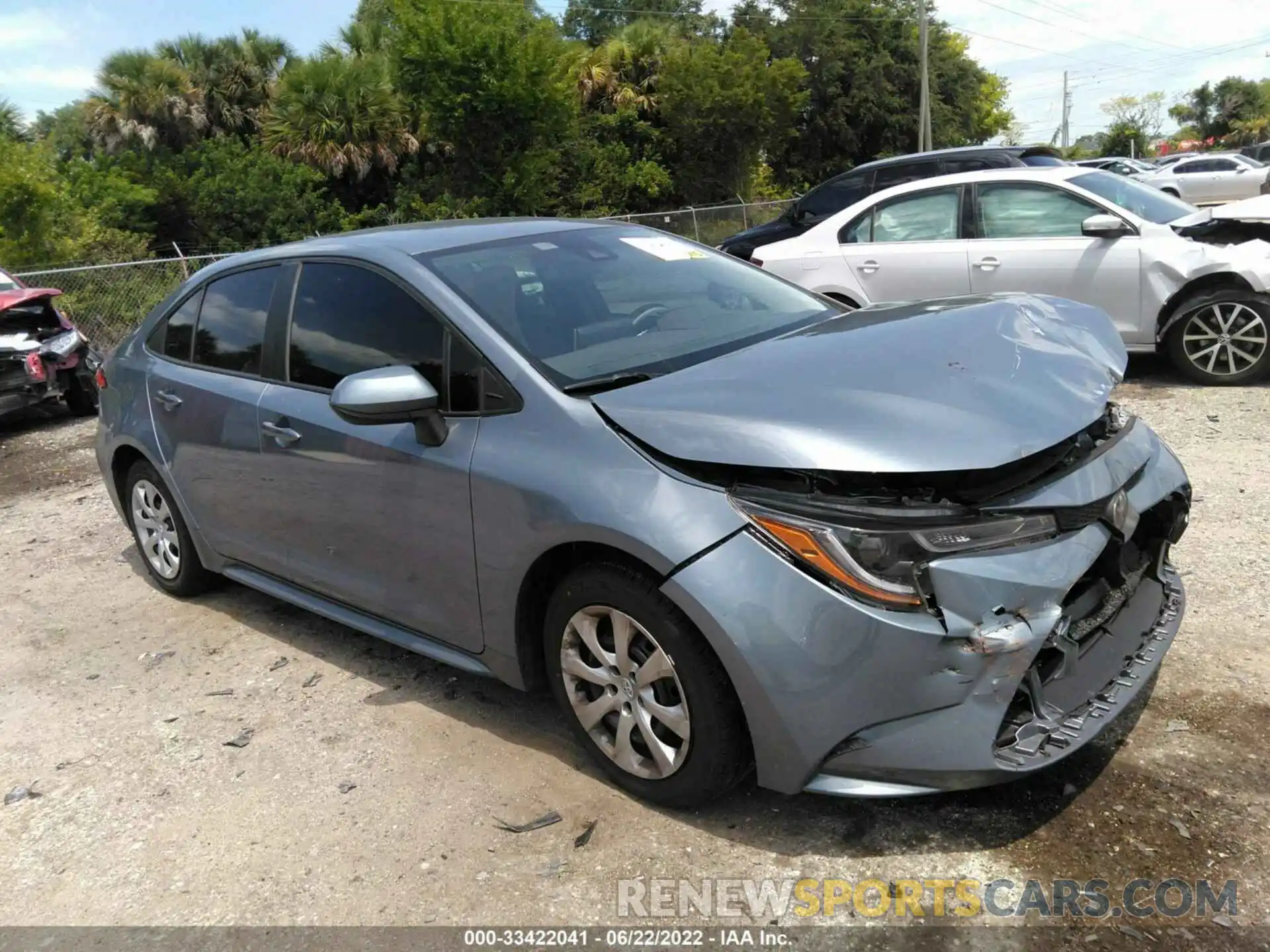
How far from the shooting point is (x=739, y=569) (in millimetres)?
2539

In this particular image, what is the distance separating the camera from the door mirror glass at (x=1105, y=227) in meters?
7.14

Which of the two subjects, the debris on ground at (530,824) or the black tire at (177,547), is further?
the black tire at (177,547)

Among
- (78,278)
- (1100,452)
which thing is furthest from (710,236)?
(1100,452)

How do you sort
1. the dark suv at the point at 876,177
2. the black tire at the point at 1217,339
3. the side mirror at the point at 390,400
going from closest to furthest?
the side mirror at the point at 390,400
the black tire at the point at 1217,339
the dark suv at the point at 876,177

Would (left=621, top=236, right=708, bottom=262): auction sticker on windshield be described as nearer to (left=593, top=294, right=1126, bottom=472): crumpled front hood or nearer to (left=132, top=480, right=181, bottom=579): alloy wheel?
(left=593, top=294, right=1126, bottom=472): crumpled front hood

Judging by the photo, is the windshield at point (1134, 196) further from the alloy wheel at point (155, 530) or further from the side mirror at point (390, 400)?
the alloy wheel at point (155, 530)

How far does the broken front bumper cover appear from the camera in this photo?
2.47 m

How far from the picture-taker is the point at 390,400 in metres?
3.12

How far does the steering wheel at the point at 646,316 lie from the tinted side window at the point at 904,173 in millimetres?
7739

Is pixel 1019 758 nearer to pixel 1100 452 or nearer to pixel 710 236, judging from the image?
pixel 1100 452

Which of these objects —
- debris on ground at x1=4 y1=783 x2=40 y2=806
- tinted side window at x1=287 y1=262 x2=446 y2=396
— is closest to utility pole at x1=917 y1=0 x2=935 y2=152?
tinted side window at x1=287 y1=262 x2=446 y2=396

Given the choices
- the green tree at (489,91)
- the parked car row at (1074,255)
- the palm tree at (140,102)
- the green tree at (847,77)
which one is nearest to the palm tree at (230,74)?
the palm tree at (140,102)

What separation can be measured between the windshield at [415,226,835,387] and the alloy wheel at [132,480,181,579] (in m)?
2.19

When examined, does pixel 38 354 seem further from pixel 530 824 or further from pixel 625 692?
pixel 625 692
